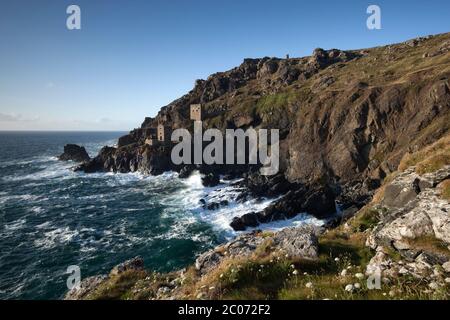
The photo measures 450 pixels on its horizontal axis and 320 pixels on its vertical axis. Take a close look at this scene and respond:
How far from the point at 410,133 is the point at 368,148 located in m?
8.52

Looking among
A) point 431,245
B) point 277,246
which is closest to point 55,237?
point 277,246

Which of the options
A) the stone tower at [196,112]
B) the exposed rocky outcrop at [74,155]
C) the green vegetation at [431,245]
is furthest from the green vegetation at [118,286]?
the exposed rocky outcrop at [74,155]

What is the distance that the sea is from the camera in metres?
35.3

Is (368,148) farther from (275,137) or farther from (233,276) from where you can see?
(233,276)

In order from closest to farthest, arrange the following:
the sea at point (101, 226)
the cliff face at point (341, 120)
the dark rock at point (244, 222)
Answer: the sea at point (101, 226), the dark rock at point (244, 222), the cliff face at point (341, 120)

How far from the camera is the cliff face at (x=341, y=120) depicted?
59.0 metres

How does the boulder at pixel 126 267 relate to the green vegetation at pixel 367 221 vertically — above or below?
below

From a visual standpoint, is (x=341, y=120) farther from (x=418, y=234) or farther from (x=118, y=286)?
(x=118, y=286)

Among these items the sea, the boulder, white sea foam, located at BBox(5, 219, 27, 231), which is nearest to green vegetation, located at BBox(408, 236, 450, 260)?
the boulder

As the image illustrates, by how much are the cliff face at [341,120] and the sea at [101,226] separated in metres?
11.9

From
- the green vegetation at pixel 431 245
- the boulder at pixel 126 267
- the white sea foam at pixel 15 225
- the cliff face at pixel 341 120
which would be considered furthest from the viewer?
the cliff face at pixel 341 120

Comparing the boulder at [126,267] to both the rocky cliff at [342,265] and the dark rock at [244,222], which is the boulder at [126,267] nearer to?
the rocky cliff at [342,265]

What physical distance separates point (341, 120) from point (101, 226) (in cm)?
5685

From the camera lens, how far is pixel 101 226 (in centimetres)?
4891
